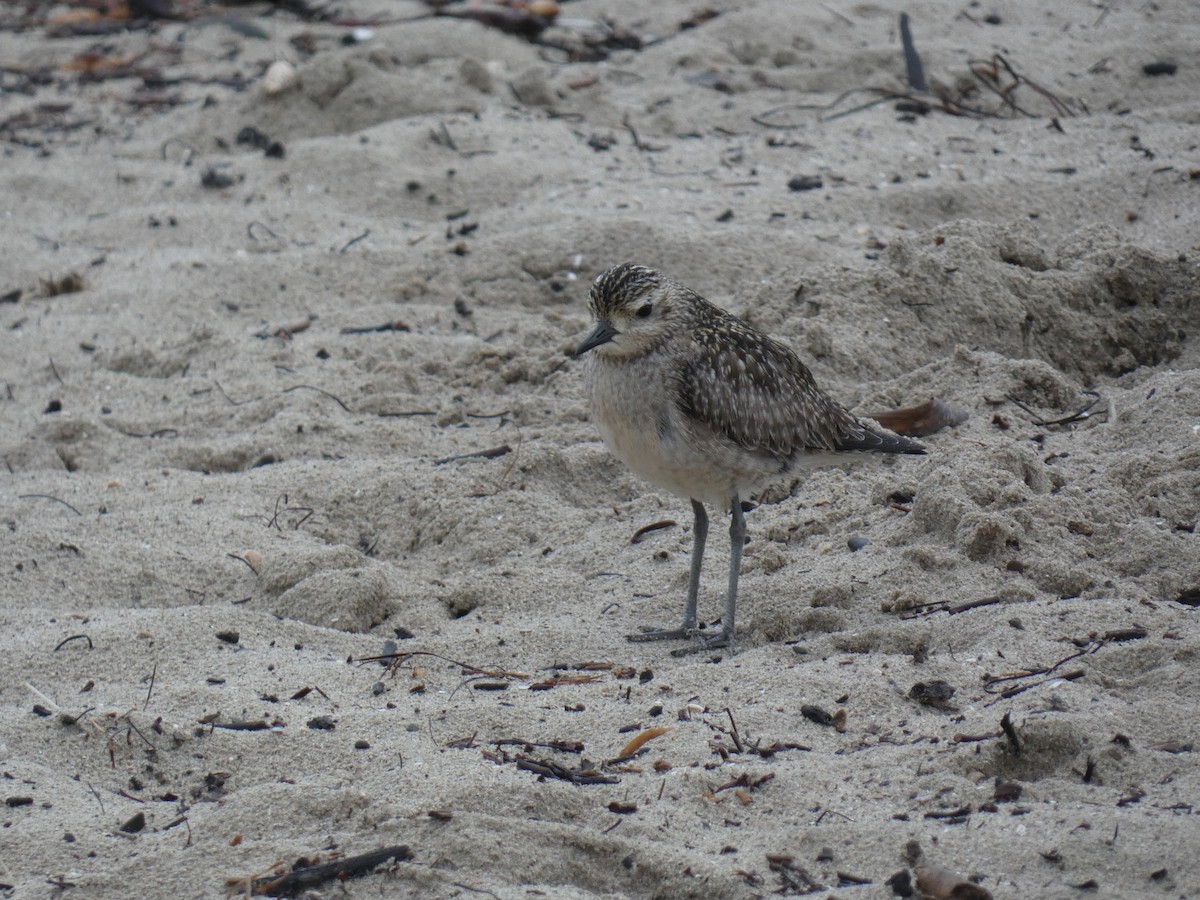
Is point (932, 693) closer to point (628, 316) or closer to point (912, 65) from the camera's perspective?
point (628, 316)

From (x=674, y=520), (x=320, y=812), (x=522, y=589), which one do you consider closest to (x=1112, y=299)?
(x=674, y=520)

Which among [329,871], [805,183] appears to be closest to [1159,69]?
[805,183]

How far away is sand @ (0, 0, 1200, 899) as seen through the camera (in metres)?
3.77

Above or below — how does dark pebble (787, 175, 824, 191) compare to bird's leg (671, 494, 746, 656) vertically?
above

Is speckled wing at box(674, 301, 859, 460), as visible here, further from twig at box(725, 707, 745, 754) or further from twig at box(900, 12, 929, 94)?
twig at box(900, 12, 929, 94)

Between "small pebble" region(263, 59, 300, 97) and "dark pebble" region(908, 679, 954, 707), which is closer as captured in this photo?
"dark pebble" region(908, 679, 954, 707)

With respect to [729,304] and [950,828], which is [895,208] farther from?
[950,828]

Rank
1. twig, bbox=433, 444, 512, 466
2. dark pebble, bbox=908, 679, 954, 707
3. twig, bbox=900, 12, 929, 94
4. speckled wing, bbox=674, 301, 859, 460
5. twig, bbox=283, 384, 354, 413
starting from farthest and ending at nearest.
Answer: twig, bbox=900, 12, 929, 94 → twig, bbox=283, 384, 354, 413 → twig, bbox=433, 444, 512, 466 → speckled wing, bbox=674, 301, 859, 460 → dark pebble, bbox=908, 679, 954, 707

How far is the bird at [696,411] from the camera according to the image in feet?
16.7

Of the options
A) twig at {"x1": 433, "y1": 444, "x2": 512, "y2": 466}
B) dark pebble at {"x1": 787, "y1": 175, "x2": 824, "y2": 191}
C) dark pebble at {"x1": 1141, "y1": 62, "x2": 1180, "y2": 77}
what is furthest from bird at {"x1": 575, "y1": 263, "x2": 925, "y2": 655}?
dark pebble at {"x1": 1141, "y1": 62, "x2": 1180, "y2": 77}

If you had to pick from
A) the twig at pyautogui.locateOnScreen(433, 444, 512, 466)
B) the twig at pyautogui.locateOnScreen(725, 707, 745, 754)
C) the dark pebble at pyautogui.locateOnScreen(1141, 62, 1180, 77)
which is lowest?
the twig at pyautogui.locateOnScreen(433, 444, 512, 466)

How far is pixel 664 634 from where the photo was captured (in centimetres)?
512

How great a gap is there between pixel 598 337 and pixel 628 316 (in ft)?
0.46

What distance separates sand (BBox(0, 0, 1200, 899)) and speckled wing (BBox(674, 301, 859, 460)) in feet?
1.46
